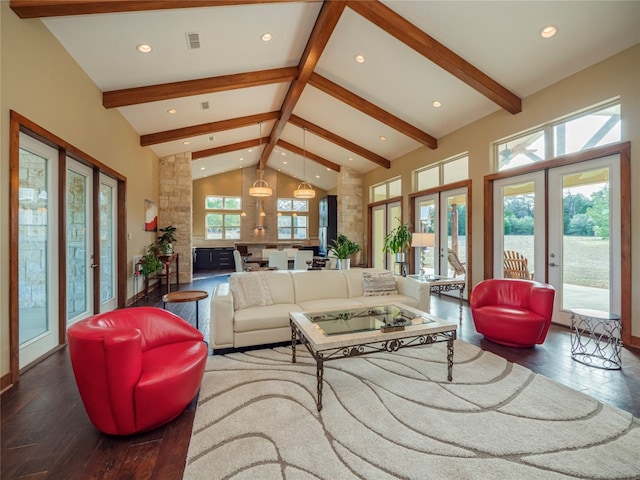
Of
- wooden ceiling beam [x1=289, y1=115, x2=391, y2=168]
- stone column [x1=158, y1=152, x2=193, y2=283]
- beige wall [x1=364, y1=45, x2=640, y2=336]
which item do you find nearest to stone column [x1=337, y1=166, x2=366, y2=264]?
wooden ceiling beam [x1=289, y1=115, x2=391, y2=168]

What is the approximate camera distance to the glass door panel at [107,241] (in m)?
4.51

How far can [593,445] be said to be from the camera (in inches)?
68.5

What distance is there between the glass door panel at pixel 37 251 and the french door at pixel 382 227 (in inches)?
270

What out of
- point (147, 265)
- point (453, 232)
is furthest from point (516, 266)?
point (147, 265)

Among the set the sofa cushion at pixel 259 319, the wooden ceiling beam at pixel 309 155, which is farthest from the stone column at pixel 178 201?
the sofa cushion at pixel 259 319

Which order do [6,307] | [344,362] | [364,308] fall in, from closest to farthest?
[6,307], [344,362], [364,308]

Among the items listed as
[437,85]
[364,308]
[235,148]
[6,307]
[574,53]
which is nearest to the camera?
[6,307]

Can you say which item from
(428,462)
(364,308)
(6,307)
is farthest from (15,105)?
(428,462)

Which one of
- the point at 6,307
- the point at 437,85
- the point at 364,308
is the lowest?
the point at 364,308

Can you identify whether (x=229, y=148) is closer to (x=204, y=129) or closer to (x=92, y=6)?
(x=204, y=129)

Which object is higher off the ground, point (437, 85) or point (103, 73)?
point (437, 85)

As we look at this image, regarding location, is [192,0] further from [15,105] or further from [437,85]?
[437,85]

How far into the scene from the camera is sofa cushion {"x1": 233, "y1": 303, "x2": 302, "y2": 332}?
3.09m

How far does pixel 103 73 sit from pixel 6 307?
305cm
